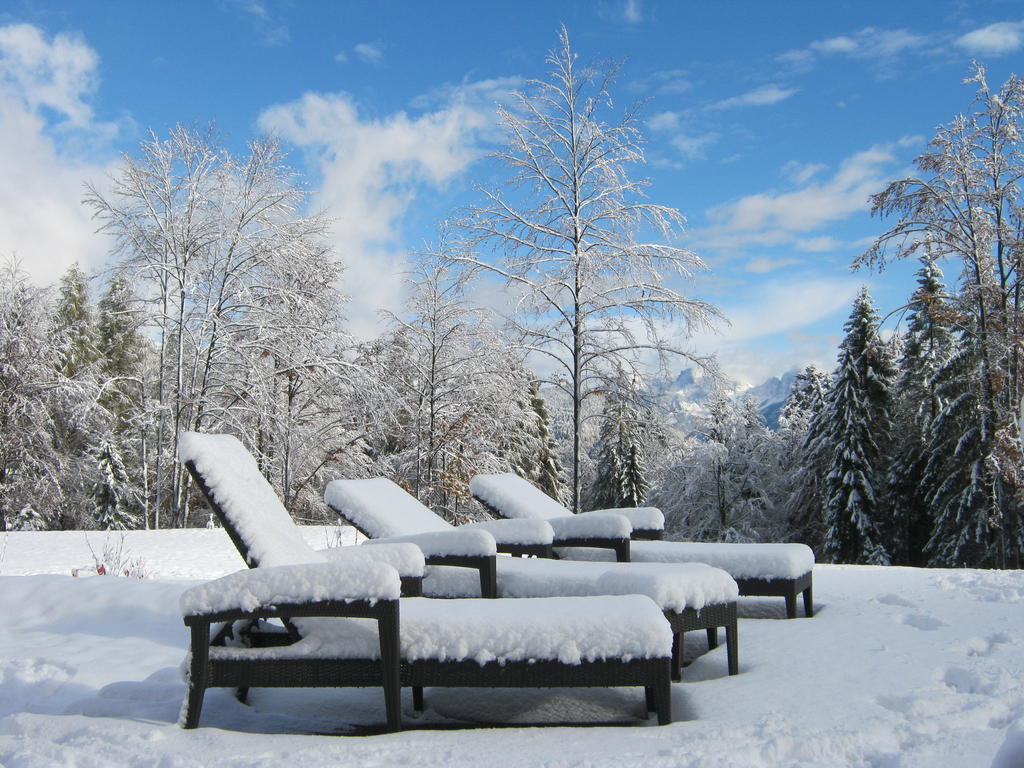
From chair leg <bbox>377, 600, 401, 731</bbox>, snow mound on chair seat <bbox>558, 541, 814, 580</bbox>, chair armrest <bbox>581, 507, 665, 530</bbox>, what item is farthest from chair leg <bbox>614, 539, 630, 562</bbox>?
chair leg <bbox>377, 600, 401, 731</bbox>

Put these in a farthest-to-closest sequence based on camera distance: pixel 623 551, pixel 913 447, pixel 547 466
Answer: pixel 547 466, pixel 913 447, pixel 623 551

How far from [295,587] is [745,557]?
9.71 ft

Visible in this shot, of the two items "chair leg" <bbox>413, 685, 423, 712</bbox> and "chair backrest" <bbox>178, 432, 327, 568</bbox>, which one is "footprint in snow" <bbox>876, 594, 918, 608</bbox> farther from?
"chair backrest" <bbox>178, 432, 327, 568</bbox>

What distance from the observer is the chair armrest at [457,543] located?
404 cm

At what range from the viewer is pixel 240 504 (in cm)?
323

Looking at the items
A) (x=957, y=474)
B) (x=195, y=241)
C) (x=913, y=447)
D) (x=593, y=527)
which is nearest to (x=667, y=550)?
(x=593, y=527)

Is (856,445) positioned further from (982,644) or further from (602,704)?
(602,704)

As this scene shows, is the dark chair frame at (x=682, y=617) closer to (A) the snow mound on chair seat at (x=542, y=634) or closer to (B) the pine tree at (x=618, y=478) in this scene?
(A) the snow mound on chair seat at (x=542, y=634)

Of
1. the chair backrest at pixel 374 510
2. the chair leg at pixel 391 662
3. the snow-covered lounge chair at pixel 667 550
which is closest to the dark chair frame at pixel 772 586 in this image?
the snow-covered lounge chair at pixel 667 550

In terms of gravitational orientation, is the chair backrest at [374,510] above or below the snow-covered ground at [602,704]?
above

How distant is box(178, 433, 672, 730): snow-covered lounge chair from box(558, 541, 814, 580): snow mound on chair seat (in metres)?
2.03

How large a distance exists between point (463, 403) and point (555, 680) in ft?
50.1

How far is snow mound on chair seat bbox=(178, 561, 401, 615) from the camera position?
8.70ft

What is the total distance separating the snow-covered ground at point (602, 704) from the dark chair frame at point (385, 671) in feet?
0.50
